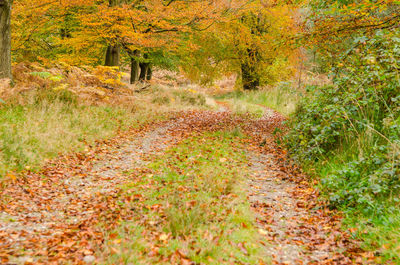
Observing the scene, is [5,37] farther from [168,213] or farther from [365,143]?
[365,143]

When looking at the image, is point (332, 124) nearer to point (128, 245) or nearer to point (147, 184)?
point (147, 184)

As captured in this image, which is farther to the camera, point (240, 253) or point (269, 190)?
point (269, 190)

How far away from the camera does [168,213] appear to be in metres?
4.04

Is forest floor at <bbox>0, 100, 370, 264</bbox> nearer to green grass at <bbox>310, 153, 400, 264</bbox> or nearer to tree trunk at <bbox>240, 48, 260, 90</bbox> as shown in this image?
green grass at <bbox>310, 153, 400, 264</bbox>

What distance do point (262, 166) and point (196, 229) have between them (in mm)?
3679

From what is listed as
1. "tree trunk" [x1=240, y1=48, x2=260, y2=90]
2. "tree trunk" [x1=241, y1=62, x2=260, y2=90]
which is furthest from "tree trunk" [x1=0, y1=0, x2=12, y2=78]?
"tree trunk" [x1=241, y1=62, x2=260, y2=90]

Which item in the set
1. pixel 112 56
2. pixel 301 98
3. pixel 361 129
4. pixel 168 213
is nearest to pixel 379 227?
pixel 361 129

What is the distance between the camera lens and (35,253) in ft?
10.7

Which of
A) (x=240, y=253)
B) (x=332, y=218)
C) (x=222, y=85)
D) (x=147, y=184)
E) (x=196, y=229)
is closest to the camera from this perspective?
(x=240, y=253)

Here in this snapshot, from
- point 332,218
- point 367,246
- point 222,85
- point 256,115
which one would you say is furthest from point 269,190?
point 222,85

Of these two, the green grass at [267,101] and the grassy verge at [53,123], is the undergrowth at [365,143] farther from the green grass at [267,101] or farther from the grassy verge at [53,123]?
the green grass at [267,101]

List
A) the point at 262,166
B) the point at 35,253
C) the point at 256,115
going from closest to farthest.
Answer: the point at 35,253
the point at 262,166
the point at 256,115

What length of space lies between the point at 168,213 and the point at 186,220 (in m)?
0.29

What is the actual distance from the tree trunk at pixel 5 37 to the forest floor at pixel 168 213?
4255 mm
